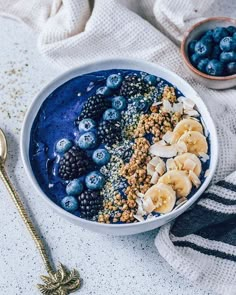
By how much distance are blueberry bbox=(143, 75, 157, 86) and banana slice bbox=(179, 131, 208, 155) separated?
0.13m

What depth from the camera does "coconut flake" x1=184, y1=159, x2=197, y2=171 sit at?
108cm

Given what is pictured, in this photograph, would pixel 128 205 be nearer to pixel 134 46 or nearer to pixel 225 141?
pixel 225 141

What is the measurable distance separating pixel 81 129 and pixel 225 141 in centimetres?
24

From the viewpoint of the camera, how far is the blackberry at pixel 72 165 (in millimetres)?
1095

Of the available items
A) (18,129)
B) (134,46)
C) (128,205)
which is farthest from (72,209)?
(134,46)

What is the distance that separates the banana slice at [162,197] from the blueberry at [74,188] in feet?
0.35

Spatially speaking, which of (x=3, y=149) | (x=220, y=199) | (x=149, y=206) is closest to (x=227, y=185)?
(x=220, y=199)

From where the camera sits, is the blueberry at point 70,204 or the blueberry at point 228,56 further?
the blueberry at point 228,56

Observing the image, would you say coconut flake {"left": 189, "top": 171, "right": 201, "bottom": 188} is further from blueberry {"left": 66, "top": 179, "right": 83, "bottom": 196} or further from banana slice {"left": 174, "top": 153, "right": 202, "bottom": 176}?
blueberry {"left": 66, "top": 179, "right": 83, "bottom": 196}

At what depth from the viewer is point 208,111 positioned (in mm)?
1133

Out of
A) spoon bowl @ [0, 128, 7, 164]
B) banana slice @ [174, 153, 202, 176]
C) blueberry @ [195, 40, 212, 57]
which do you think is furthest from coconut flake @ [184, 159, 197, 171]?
spoon bowl @ [0, 128, 7, 164]

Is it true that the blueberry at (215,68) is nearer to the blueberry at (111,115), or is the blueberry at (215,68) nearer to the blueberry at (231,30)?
the blueberry at (231,30)

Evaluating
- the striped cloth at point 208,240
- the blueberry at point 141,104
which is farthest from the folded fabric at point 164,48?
the blueberry at point 141,104

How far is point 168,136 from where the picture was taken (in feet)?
3.67
